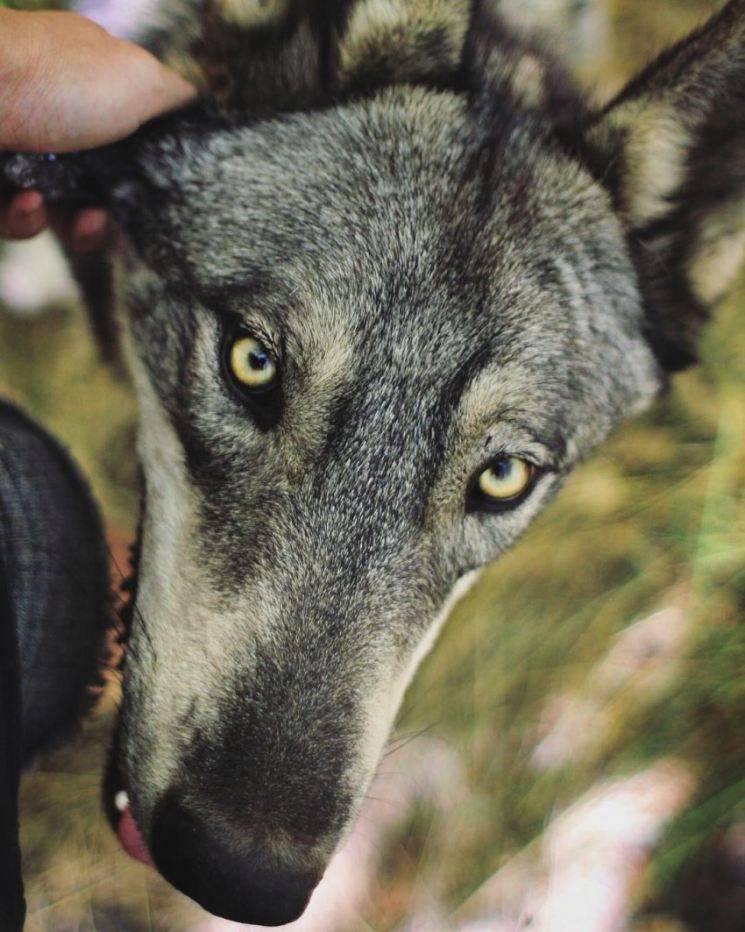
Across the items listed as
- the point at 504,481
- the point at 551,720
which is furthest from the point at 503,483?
the point at 551,720

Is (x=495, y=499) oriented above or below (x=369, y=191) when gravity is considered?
below

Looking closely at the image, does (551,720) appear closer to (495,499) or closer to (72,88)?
(495,499)

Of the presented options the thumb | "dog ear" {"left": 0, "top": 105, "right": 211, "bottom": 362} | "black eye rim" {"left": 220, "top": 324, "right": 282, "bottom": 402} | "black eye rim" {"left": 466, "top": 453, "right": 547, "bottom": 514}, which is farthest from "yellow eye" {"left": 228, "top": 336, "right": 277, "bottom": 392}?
the thumb

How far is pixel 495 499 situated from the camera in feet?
5.39

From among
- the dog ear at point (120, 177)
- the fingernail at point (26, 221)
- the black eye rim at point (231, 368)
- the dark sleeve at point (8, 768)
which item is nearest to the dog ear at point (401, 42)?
the dog ear at point (120, 177)

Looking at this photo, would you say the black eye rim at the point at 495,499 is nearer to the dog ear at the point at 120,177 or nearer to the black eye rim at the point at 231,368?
the black eye rim at the point at 231,368

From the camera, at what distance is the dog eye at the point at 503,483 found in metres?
1.60

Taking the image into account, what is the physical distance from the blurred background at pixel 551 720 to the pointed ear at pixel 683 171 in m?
0.39

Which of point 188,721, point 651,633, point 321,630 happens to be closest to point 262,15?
point 321,630

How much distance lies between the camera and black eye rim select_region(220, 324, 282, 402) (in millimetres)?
1464

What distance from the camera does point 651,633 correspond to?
2.51 meters

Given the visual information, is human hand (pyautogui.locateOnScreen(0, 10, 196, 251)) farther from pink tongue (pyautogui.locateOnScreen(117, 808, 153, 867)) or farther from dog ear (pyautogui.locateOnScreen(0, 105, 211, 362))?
pink tongue (pyautogui.locateOnScreen(117, 808, 153, 867))

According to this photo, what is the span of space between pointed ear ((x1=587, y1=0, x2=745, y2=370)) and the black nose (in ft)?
4.41

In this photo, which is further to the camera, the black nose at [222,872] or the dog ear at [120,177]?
the dog ear at [120,177]
